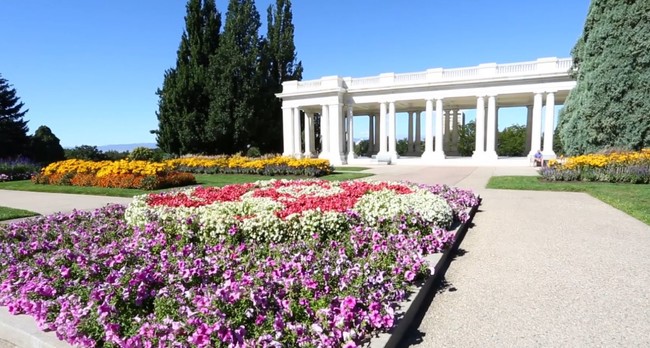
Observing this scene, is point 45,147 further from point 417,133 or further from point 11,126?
point 417,133

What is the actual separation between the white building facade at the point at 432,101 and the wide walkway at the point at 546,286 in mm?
20841

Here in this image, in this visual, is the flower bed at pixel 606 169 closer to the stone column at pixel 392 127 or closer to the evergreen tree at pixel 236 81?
the stone column at pixel 392 127

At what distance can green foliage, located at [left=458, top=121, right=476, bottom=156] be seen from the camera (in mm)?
45750

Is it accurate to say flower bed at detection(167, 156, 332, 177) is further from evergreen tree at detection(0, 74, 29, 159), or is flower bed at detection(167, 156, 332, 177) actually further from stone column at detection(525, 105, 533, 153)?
stone column at detection(525, 105, 533, 153)

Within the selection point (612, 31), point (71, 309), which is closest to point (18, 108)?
point (71, 309)

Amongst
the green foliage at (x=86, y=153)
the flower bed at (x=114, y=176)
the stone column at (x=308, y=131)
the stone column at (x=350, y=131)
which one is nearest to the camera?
the flower bed at (x=114, y=176)

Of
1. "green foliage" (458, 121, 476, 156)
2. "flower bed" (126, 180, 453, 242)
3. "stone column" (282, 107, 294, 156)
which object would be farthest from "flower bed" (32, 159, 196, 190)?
"green foliage" (458, 121, 476, 156)

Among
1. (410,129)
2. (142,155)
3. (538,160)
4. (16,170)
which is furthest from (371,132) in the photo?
(16,170)

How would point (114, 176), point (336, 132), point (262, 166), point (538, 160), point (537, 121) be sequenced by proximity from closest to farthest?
point (114, 176) → point (262, 166) → point (538, 160) → point (537, 121) → point (336, 132)

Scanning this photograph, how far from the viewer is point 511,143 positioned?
4538cm

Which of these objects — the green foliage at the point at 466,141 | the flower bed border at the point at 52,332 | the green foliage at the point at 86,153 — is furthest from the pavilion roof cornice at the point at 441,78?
the flower bed border at the point at 52,332

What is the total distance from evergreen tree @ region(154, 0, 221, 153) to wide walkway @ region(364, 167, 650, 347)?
2687 centimetres

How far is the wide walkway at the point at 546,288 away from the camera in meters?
3.00

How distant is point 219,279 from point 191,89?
29.3 meters
